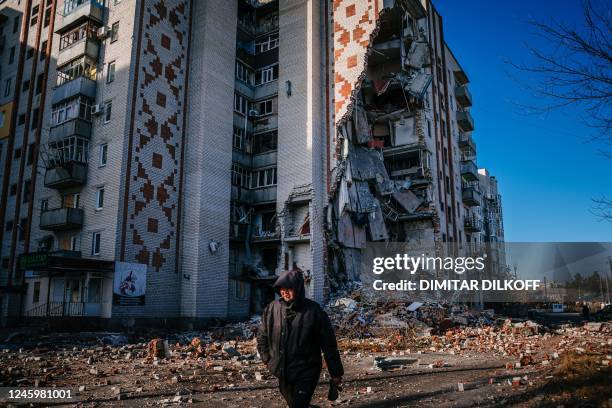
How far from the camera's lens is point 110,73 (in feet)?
77.2

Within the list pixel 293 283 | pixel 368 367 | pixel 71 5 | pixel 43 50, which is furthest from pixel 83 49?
pixel 293 283

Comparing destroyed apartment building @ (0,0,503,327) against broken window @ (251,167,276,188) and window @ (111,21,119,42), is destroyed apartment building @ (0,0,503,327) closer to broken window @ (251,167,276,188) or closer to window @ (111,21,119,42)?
broken window @ (251,167,276,188)

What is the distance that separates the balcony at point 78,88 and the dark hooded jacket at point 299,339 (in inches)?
912

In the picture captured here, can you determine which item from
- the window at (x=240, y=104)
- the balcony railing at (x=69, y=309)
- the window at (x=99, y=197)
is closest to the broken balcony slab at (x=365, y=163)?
the window at (x=240, y=104)

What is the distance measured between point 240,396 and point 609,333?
15459mm

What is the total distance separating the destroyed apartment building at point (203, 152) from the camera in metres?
22.2

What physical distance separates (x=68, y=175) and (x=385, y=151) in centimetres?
1828

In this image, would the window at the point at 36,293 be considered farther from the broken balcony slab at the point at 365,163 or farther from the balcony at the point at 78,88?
the broken balcony slab at the point at 365,163

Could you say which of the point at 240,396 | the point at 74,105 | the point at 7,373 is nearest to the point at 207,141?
the point at 74,105

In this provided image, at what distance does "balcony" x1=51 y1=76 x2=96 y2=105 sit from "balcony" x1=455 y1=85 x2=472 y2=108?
28493 millimetres

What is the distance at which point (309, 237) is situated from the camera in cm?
2400

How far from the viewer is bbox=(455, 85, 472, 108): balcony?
3866 centimetres

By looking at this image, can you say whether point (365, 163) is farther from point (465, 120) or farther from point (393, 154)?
point (465, 120)

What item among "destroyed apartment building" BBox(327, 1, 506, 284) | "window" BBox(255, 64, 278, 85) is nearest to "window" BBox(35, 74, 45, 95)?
"window" BBox(255, 64, 278, 85)
